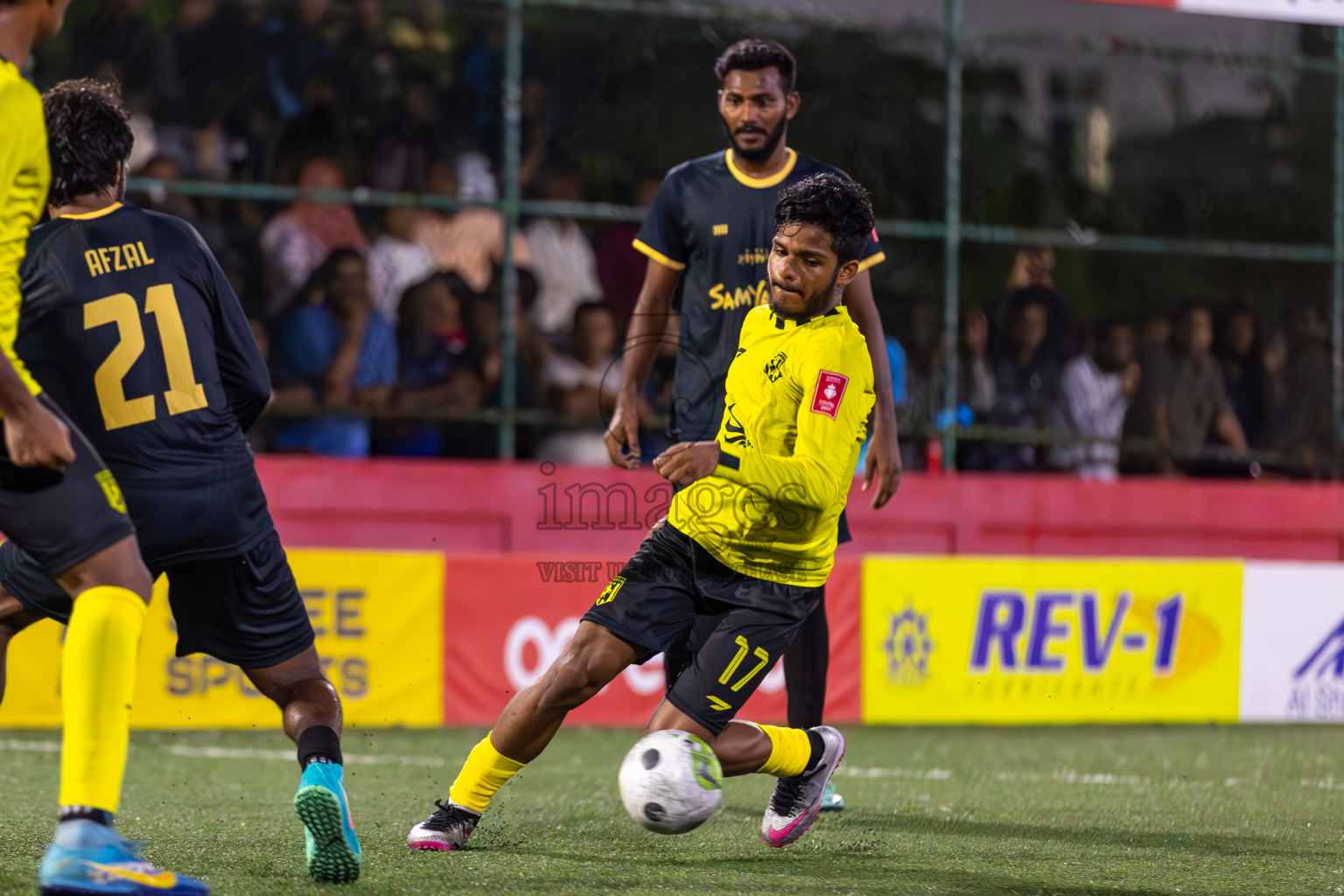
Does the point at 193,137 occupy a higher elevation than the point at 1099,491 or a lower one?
higher

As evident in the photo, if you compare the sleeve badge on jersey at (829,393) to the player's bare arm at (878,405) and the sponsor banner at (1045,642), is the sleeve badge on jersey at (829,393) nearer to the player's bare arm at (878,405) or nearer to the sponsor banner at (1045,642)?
the player's bare arm at (878,405)

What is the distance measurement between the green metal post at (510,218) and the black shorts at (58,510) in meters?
5.77

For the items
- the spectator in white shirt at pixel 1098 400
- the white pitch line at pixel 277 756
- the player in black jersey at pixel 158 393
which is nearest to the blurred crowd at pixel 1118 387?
the spectator in white shirt at pixel 1098 400

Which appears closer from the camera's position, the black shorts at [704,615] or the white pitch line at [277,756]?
the black shorts at [704,615]

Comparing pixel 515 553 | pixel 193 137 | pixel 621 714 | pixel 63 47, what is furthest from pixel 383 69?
pixel 621 714

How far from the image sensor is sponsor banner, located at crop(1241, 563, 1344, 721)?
341 inches

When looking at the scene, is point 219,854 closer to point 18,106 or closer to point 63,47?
point 18,106

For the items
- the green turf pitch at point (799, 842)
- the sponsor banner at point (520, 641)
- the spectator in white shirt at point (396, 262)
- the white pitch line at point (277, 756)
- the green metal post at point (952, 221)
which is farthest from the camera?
the green metal post at point (952, 221)

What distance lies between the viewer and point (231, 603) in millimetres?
3703

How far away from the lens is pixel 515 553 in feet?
26.9

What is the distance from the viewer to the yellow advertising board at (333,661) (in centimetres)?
726

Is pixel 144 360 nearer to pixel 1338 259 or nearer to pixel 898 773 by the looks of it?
pixel 898 773

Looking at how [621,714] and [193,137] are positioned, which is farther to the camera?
[193,137]

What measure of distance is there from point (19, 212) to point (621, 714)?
5205mm
